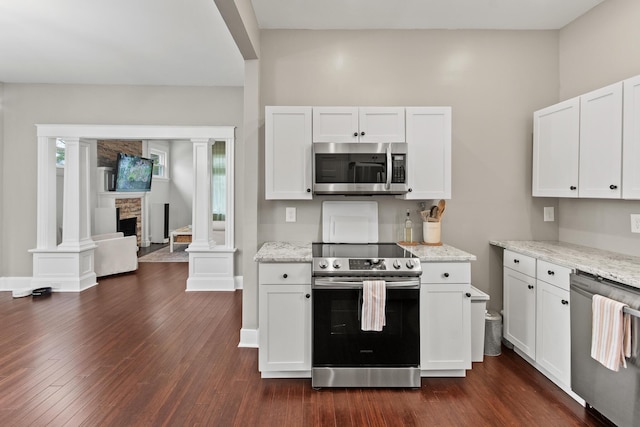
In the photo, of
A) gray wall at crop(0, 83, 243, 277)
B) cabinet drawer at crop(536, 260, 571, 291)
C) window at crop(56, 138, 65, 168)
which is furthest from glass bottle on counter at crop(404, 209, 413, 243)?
window at crop(56, 138, 65, 168)

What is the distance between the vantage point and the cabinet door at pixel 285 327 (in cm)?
248

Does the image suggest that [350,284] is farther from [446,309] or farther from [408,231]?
[408,231]

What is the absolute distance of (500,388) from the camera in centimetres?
241

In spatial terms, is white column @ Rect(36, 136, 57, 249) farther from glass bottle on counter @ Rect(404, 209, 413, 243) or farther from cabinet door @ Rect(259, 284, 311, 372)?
glass bottle on counter @ Rect(404, 209, 413, 243)

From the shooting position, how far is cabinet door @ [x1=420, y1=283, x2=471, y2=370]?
2502 millimetres

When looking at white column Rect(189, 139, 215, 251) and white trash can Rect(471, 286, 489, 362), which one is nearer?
white trash can Rect(471, 286, 489, 362)

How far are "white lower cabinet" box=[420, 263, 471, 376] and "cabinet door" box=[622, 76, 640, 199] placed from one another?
3.60ft

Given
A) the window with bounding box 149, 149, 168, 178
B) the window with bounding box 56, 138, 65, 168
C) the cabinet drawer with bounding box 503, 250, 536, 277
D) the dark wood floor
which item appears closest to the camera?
the dark wood floor

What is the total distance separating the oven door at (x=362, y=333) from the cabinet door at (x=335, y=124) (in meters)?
1.17

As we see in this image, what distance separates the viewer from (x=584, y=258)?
7.73 feet

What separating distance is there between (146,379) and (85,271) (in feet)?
11.1

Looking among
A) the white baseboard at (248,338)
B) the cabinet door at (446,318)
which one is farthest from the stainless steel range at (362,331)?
the white baseboard at (248,338)

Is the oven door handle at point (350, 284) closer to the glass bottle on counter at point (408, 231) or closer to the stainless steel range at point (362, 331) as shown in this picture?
the stainless steel range at point (362, 331)

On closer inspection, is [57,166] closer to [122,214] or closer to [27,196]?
[27,196]
